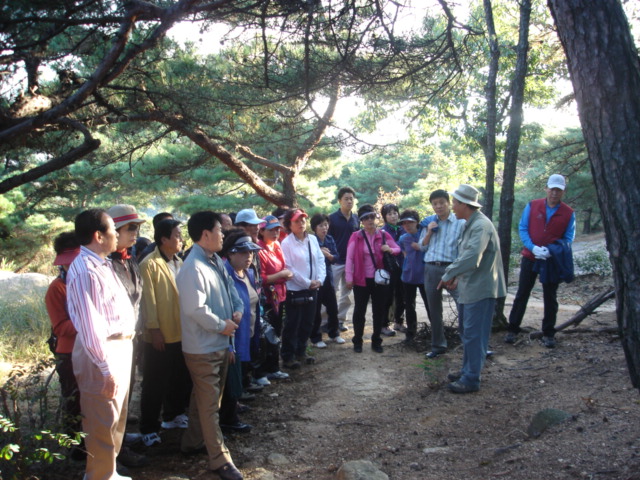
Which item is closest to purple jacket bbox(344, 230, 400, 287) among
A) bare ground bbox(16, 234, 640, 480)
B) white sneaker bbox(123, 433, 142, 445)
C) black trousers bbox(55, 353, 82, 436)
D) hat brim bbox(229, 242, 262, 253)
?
bare ground bbox(16, 234, 640, 480)

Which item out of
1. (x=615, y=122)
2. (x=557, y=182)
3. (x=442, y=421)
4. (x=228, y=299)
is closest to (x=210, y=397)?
(x=228, y=299)

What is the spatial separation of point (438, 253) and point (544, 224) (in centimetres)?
132

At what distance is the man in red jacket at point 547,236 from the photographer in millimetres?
5766

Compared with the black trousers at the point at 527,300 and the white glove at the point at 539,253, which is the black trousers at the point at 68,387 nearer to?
the black trousers at the point at 527,300

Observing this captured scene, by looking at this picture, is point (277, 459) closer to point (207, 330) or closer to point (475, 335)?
point (207, 330)

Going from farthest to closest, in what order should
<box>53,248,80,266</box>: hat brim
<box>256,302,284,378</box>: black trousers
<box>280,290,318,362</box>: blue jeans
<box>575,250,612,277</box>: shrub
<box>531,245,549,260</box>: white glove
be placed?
<box>575,250,612,277</box>: shrub < <box>280,290,318,362</box>: blue jeans < <box>531,245,549,260</box>: white glove < <box>256,302,284,378</box>: black trousers < <box>53,248,80,266</box>: hat brim

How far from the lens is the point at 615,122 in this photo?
7.95 feet

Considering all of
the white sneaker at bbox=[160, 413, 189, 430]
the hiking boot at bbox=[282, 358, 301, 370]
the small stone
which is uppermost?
the white sneaker at bbox=[160, 413, 189, 430]

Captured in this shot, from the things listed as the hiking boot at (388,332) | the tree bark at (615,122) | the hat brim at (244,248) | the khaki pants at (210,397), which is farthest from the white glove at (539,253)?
the khaki pants at (210,397)

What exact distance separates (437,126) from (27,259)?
1247 cm

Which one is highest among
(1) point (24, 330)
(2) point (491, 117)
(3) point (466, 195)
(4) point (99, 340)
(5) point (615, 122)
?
(2) point (491, 117)

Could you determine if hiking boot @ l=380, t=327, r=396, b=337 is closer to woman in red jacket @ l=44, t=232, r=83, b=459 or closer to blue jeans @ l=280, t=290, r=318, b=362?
blue jeans @ l=280, t=290, r=318, b=362

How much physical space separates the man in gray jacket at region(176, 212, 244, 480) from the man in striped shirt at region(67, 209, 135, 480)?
0.46 metres

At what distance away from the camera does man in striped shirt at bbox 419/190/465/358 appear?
5.77 meters
